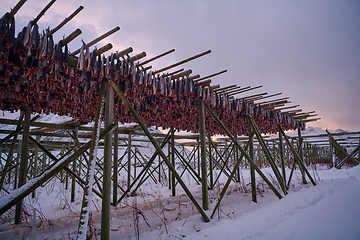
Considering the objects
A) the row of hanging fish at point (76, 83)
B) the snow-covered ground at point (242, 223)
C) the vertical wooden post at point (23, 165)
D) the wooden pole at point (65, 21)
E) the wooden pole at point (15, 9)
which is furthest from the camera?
the vertical wooden post at point (23, 165)

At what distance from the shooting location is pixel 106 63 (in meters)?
3.52

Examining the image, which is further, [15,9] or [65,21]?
[65,21]

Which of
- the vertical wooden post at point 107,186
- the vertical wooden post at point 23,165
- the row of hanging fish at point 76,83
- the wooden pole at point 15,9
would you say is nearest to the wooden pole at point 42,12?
the row of hanging fish at point 76,83

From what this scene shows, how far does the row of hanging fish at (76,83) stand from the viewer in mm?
2977

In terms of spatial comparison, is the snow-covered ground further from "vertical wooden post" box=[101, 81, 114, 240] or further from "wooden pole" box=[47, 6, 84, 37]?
"wooden pole" box=[47, 6, 84, 37]

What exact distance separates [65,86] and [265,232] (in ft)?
15.1

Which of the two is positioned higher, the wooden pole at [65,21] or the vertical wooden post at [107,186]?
the wooden pole at [65,21]

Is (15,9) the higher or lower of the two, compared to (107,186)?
higher

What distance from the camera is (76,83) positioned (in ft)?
13.8

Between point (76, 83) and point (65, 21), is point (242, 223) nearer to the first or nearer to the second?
point (76, 83)

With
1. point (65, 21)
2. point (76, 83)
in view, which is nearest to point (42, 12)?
point (65, 21)

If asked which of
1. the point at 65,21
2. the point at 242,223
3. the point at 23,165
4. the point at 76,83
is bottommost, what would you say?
the point at 242,223

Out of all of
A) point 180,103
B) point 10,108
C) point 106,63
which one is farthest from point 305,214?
point 10,108

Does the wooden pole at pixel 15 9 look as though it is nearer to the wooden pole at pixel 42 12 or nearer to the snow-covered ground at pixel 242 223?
the wooden pole at pixel 42 12
